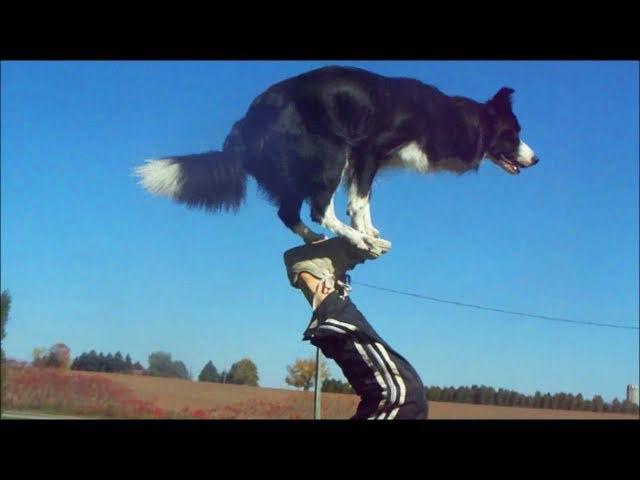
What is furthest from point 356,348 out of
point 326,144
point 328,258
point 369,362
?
point 326,144

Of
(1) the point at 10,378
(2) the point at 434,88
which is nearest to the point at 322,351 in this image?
(2) the point at 434,88

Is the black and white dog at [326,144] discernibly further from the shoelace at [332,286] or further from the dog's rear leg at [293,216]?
the shoelace at [332,286]

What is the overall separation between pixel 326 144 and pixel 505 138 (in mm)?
733

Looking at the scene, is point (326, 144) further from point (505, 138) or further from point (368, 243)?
point (505, 138)

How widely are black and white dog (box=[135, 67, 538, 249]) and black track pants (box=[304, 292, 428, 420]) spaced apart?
28 cm

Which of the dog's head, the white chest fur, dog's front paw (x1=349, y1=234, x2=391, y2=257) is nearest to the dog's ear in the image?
the dog's head

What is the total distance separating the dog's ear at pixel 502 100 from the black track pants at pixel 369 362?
3.21ft

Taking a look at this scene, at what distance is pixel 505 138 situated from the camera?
3.64 metres
